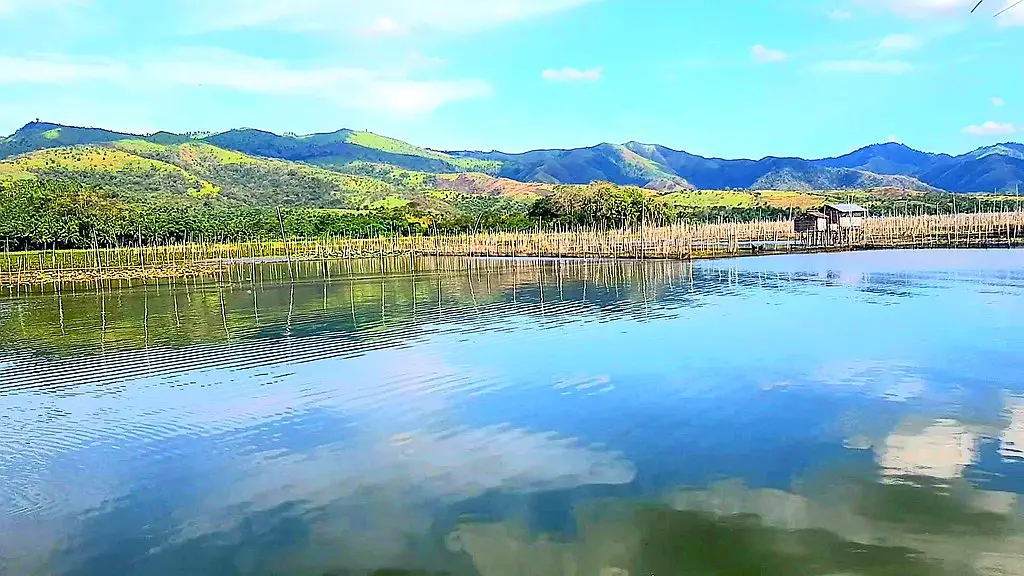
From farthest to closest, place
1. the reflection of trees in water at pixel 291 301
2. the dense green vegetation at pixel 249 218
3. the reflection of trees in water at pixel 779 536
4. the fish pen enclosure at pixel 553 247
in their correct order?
the dense green vegetation at pixel 249 218
the fish pen enclosure at pixel 553 247
the reflection of trees in water at pixel 291 301
the reflection of trees in water at pixel 779 536

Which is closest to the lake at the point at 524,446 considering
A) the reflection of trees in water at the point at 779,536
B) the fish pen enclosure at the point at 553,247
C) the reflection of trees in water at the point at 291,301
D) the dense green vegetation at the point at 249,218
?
the reflection of trees in water at the point at 779,536

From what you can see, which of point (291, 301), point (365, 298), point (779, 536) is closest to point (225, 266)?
point (291, 301)

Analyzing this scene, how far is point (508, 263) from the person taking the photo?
41469mm

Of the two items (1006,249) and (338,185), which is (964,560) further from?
(338,185)

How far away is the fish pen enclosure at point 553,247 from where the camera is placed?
39.7m

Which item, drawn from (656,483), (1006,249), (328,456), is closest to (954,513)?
(656,483)

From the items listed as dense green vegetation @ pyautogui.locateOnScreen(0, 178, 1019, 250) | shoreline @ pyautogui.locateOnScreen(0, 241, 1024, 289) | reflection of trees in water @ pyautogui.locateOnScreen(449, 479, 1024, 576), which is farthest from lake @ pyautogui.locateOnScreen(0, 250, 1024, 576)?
dense green vegetation @ pyautogui.locateOnScreen(0, 178, 1019, 250)

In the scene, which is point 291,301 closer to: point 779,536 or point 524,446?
point 524,446

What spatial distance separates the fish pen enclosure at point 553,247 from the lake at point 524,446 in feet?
76.8

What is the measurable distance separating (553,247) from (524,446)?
41396mm

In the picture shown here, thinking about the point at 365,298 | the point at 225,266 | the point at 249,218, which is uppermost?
the point at 249,218

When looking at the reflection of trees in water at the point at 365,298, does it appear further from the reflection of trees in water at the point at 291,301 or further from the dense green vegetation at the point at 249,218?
the dense green vegetation at the point at 249,218

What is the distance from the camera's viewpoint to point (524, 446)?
27.2 feet

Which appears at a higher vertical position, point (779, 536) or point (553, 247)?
point (553, 247)
